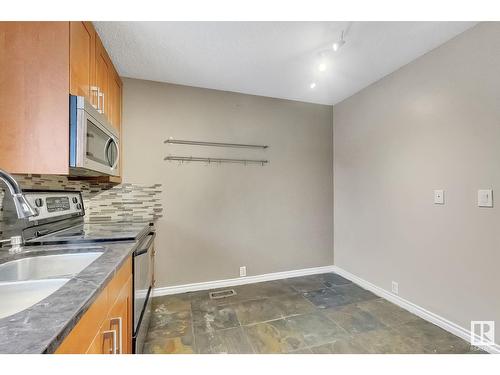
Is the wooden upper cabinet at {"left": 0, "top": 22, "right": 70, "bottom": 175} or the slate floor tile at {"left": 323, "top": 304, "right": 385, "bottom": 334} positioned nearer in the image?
the wooden upper cabinet at {"left": 0, "top": 22, "right": 70, "bottom": 175}

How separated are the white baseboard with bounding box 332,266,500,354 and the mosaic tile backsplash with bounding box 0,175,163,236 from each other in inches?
96.3

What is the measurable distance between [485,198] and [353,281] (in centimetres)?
163

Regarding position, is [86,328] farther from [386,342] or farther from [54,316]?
[386,342]

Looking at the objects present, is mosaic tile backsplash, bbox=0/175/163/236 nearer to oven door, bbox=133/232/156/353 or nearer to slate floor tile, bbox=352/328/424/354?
oven door, bbox=133/232/156/353

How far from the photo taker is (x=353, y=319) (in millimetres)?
1974

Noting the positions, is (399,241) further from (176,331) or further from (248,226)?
(176,331)

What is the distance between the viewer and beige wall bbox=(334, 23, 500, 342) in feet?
5.19

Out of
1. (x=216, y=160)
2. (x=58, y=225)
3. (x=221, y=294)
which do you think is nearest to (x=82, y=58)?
(x=58, y=225)

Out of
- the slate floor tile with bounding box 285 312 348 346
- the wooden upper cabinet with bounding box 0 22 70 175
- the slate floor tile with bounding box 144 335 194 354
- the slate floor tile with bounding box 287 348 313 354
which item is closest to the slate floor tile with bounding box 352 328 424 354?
the slate floor tile with bounding box 285 312 348 346

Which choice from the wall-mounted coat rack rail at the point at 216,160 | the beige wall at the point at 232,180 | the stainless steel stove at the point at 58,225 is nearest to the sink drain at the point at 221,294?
the beige wall at the point at 232,180

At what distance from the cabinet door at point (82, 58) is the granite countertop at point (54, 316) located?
3.35ft
